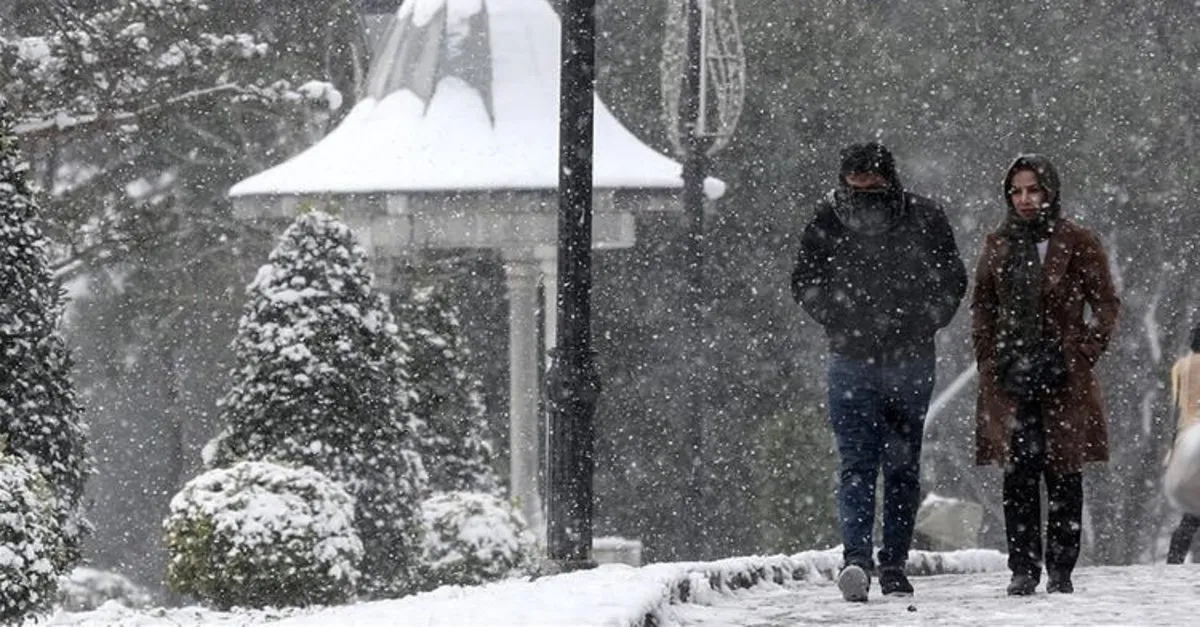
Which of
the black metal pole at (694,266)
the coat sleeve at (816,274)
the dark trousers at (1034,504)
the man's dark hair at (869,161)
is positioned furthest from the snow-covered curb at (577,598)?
the black metal pole at (694,266)

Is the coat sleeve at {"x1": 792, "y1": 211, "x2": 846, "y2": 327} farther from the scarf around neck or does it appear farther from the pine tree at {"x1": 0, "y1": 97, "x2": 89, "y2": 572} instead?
the pine tree at {"x1": 0, "y1": 97, "x2": 89, "y2": 572}

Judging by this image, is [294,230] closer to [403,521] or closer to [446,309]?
[403,521]

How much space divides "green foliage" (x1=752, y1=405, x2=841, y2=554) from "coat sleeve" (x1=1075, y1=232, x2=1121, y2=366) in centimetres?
1451

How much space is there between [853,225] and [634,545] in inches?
531

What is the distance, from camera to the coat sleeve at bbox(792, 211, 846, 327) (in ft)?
30.0

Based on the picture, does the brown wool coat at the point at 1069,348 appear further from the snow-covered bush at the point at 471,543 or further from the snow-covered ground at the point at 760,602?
the snow-covered bush at the point at 471,543

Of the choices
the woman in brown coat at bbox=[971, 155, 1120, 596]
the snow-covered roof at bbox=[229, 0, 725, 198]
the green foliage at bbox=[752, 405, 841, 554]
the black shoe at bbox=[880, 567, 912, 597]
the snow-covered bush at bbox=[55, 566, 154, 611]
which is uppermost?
the snow-covered roof at bbox=[229, 0, 725, 198]

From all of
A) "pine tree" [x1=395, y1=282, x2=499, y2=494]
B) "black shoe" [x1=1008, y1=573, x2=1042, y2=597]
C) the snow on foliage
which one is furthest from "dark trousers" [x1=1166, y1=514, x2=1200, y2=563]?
the snow on foliage

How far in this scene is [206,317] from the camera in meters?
32.3

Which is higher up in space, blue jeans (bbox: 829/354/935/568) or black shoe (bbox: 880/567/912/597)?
blue jeans (bbox: 829/354/935/568)

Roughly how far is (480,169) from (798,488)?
16.1 ft

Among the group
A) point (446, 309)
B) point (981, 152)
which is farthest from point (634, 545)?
point (981, 152)

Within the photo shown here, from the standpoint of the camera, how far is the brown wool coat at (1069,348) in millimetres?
8883

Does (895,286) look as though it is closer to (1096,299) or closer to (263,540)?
(1096,299)
